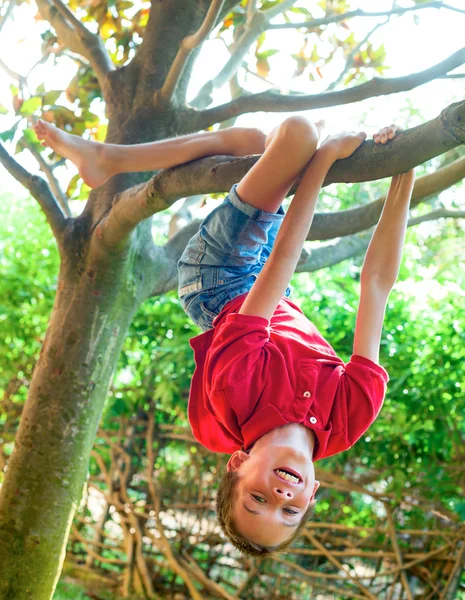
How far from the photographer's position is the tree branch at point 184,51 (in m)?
2.51

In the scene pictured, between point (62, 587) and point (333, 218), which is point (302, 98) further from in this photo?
point (62, 587)

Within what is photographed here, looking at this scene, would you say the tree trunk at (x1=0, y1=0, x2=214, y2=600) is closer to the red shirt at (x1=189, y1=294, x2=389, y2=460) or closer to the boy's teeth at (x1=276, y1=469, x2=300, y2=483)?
the red shirt at (x1=189, y1=294, x2=389, y2=460)

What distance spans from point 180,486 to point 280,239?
2877 mm

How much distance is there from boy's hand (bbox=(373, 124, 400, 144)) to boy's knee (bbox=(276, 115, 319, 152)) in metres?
0.19

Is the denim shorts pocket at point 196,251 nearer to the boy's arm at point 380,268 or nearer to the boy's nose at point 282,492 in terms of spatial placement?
the boy's arm at point 380,268

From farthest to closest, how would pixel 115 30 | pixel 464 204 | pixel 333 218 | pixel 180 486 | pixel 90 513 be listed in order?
pixel 464 204 → pixel 90 513 → pixel 180 486 → pixel 115 30 → pixel 333 218

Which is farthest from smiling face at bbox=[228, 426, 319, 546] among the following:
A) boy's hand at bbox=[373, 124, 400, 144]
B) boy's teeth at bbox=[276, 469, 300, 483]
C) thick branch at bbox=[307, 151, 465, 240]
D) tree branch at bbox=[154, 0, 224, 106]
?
tree branch at bbox=[154, 0, 224, 106]

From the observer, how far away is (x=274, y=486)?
173cm

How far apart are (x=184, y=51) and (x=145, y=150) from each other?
0.74m

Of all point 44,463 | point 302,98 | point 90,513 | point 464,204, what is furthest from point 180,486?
point 464,204

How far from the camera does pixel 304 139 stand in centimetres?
170

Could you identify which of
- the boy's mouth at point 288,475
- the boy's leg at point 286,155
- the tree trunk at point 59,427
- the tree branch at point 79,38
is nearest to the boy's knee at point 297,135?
the boy's leg at point 286,155

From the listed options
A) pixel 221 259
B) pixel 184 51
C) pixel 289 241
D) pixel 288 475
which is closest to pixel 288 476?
pixel 288 475

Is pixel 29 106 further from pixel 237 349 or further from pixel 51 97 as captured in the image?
pixel 237 349
